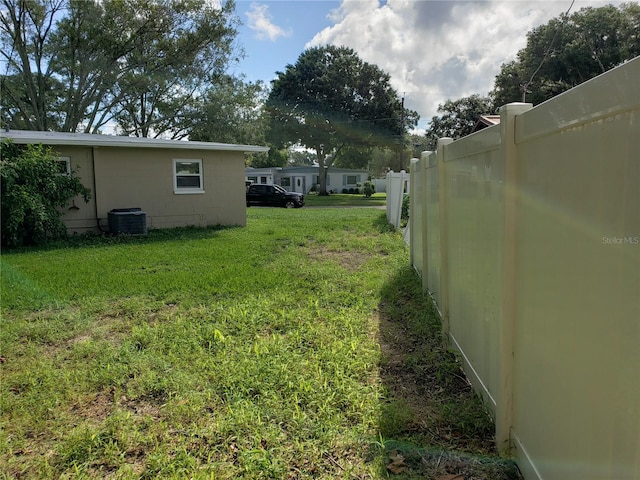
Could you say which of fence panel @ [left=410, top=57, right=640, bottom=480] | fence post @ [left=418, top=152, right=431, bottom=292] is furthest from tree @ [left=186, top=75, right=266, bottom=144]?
fence panel @ [left=410, top=57, right=640, bottom=480]

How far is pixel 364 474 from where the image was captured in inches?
86.2

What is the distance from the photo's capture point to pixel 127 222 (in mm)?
11211

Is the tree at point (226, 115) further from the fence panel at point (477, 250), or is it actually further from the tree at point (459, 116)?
the fence panel at point (477, 250)

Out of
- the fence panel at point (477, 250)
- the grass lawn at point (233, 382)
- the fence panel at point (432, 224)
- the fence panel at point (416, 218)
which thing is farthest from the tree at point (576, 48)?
the fence panel at point (477, 250)

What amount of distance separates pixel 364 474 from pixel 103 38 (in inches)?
973

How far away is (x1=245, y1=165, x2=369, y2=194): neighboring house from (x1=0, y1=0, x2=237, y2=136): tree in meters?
15.6

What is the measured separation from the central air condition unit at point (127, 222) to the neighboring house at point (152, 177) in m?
0.58

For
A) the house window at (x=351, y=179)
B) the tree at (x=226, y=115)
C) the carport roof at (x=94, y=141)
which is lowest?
the carport roof at (x=94, y=141)

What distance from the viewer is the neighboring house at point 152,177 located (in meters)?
11.3

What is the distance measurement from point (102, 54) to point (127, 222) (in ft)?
50.1

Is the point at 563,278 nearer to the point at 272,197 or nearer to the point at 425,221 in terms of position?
the point at 425,221

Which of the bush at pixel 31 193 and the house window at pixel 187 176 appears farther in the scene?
the house window at pixel 187 176

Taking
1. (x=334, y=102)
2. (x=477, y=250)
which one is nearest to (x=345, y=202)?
(x=334, y=102)

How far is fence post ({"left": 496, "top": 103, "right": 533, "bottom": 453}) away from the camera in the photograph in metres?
2.07
